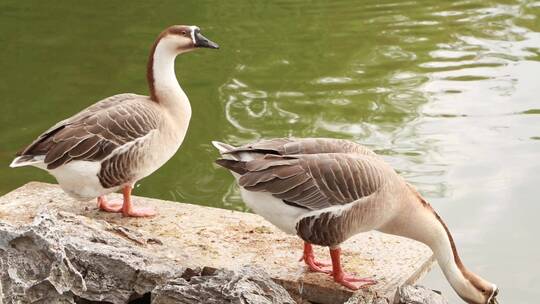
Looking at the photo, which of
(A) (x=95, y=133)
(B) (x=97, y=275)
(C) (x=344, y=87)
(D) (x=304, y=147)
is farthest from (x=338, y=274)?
(C) (x=344, y=87)

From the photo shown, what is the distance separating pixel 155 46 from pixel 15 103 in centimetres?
268

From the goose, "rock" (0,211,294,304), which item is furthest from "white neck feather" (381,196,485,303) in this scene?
the goose

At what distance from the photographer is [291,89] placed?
7125 millimetres

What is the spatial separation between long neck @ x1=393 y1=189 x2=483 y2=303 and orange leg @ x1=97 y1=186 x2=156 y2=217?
137 cm

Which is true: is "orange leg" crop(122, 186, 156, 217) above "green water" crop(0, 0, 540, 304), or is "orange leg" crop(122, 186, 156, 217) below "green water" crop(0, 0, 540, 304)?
above

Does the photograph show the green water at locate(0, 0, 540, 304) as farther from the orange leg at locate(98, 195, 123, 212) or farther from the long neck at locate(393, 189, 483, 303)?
the orange leg at locate(98, 195, 123, 212)

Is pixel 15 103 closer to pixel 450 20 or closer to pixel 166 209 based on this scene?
pixel 166 209

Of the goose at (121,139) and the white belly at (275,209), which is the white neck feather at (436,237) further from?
the goose at (121,139)

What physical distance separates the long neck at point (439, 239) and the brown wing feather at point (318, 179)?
0.80ft

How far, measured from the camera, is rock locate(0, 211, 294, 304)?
3443 mm

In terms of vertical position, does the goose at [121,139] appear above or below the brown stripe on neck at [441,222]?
above

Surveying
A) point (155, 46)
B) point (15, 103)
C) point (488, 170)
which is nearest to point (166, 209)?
point (155, 46)

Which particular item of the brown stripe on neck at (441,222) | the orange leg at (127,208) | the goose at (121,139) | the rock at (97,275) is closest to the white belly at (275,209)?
the rock at (97,275)

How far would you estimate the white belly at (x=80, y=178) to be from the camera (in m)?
4.39
